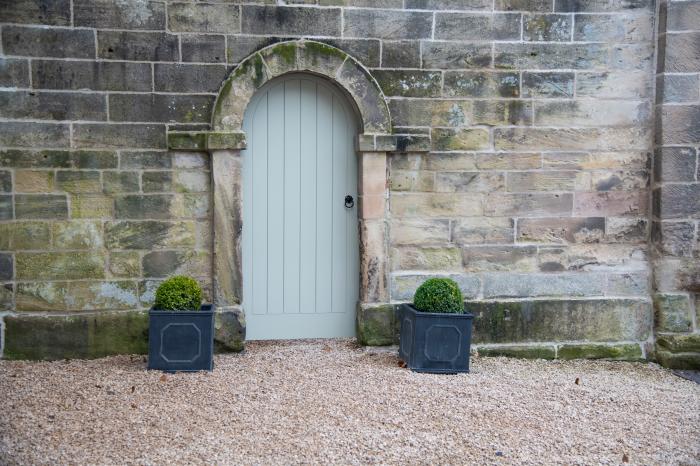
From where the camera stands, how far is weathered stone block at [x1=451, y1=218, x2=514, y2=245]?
20.0 feet

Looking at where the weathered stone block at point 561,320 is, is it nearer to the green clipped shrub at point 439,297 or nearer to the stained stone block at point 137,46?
the green clipped shrub at point 439,297

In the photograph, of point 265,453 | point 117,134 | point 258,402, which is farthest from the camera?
point 117,134

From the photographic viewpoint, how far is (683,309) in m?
6.09

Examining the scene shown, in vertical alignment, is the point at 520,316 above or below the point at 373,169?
below

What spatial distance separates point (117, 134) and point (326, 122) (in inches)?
67.8

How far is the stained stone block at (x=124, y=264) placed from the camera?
5746 millimetres

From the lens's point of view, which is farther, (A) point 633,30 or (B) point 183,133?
(A) point 633,30

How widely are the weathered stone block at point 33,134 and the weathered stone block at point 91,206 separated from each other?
0.44 meters

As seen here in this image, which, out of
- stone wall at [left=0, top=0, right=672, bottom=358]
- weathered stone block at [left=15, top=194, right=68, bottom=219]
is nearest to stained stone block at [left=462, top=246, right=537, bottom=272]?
stone wall at [left=0, top=0, right=672, bottom=358]

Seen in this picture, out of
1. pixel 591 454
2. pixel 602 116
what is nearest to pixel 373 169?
pixel 602 116

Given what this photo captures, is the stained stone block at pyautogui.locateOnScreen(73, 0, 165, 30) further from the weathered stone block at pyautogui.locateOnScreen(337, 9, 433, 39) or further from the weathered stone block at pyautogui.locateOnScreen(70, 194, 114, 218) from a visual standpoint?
the weathered stone block at pyautogui.locateOnScreen(337, 9, 433, 39)

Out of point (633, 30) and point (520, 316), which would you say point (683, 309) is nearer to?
point (520, 316)

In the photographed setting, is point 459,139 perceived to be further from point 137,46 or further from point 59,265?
point 59,265

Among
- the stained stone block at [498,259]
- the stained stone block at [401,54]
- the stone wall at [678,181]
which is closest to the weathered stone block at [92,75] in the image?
the stained stone block at [401,54]
